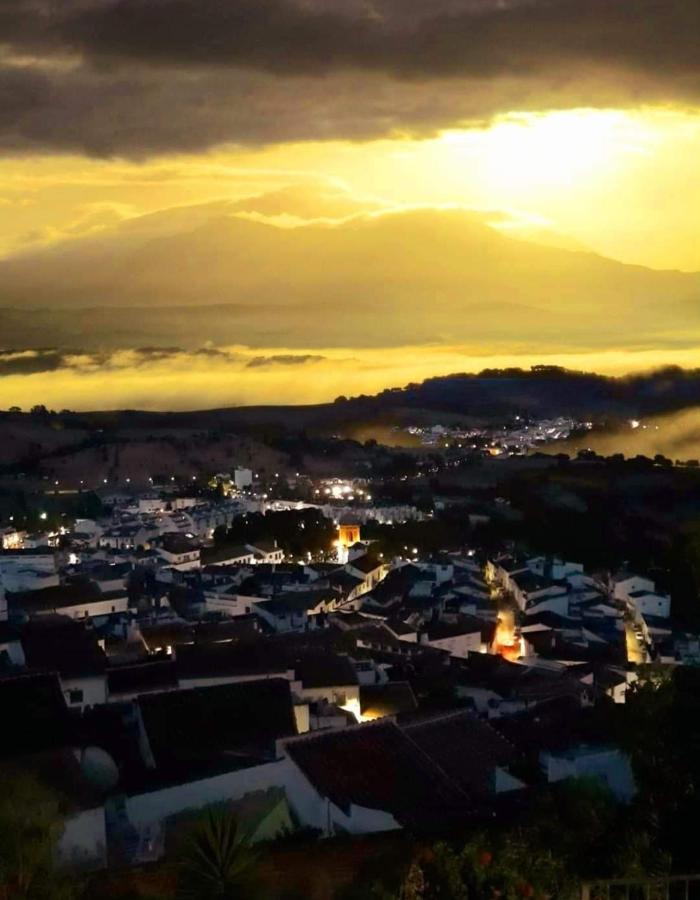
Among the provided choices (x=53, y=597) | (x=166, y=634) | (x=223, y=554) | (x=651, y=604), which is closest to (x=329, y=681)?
(x=166, y=634)

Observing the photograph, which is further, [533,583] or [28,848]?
[533,583]

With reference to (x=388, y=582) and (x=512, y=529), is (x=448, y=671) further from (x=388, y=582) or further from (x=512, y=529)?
(x=512, y=529)

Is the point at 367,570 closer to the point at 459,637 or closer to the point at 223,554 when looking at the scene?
the point at 223,554

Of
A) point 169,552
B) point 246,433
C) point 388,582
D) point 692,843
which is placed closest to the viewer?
point 692,843

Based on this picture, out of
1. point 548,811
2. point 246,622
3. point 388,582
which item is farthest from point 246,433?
point 548,811

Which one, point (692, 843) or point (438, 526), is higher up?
point (692, 843)

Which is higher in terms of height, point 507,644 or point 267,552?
point 267,552

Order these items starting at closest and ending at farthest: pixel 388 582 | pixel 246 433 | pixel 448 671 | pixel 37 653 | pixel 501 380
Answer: pixel 37 653 < pixel 448 671 < pixel 388 582 < pixel 246 433 < pixel 501 380

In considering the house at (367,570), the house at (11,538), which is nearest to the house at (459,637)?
the house at (367,570)
